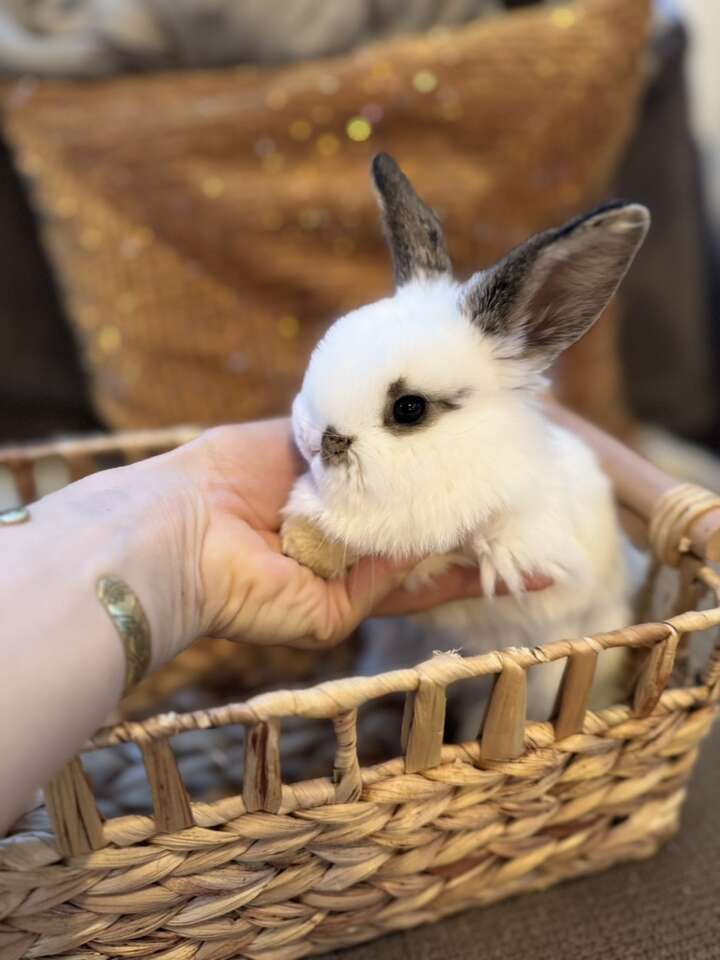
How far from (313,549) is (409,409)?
0.52 feet

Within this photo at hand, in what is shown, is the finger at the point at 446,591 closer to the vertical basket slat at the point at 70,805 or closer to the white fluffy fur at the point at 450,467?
the white fluffy fur at the point at 450,467

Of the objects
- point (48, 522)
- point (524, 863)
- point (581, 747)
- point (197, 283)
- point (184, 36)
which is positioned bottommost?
point (524, 863)

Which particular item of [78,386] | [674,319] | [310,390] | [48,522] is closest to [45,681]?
[48,522]

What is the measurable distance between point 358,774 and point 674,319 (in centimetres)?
131

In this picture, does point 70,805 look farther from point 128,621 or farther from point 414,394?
point 414,394

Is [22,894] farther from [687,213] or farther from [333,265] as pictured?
[687,213]

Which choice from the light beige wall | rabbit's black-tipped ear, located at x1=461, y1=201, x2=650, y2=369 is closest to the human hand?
rabbit's black-tipped ear, located at x1=461, y1=201, x2=650, y2=369

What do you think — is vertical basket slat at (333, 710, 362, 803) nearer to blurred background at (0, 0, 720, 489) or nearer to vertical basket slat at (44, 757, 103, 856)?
vertical basket slat at (44, 757, 103, 856)

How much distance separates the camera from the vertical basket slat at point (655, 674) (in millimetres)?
599

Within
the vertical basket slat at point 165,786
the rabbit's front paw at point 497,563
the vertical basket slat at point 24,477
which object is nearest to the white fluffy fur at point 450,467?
the rabbit's front paw at point 497,563

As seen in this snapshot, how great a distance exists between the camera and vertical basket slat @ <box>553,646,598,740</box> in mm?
583

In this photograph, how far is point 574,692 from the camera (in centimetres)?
60

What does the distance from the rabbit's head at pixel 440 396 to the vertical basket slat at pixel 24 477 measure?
0.39 metres

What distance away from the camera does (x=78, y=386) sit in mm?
1452
